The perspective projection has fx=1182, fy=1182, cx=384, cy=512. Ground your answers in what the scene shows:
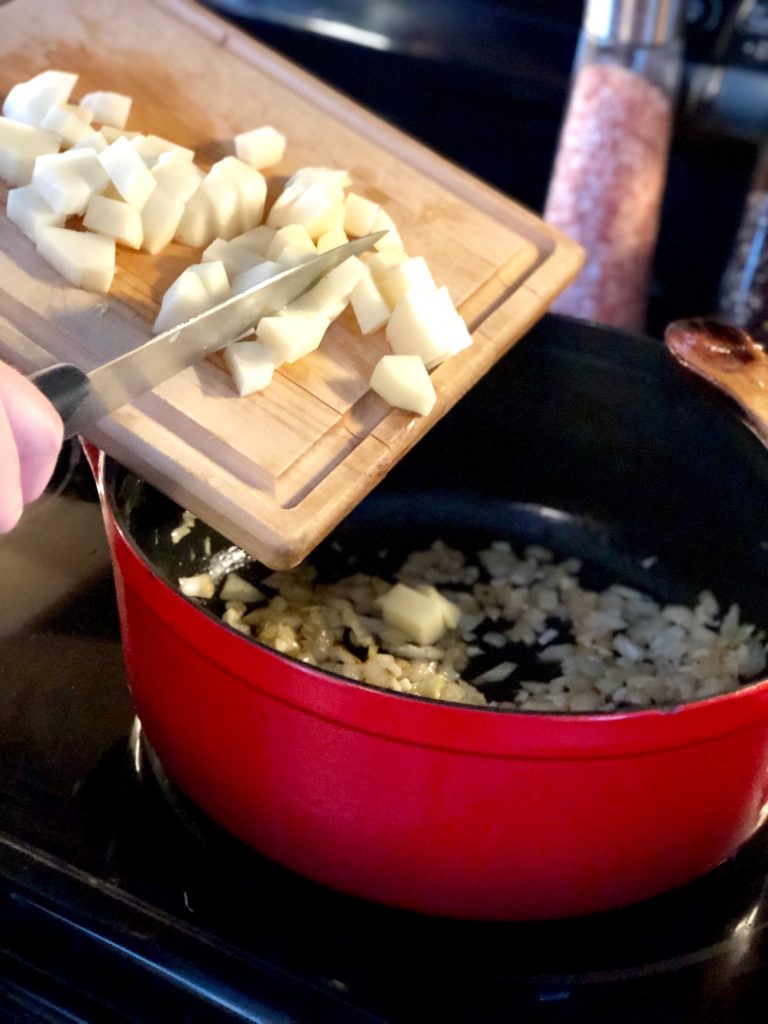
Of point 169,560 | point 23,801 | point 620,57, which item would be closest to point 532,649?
point 169,560

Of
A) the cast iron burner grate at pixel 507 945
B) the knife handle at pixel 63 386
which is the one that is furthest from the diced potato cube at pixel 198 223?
the cast iron burner grate at pixel 507 945

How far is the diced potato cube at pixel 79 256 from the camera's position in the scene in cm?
83

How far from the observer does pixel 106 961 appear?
772mm

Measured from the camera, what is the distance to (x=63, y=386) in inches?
27.8

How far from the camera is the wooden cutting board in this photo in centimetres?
79

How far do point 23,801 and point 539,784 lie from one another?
14.9 inches

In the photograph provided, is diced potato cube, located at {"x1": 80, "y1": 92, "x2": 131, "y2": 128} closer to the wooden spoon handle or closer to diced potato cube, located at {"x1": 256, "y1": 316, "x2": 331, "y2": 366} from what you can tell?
diced potato cube, located at {"x1": 256, "y1": 316, "x2": 331, "y2": 366}

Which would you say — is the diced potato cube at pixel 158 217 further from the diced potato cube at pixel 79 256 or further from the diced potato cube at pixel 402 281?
the diced potato cube at pixel 402 281

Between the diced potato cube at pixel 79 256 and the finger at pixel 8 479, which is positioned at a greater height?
the diced potato cube at pixel 79 256

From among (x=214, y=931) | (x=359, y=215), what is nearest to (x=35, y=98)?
(x=359, y=215)

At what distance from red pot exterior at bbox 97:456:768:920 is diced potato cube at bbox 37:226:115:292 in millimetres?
169

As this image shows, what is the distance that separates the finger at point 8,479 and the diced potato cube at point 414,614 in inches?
17.5

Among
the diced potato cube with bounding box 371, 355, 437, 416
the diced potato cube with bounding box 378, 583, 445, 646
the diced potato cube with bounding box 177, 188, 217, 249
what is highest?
the diced potato cube with bounding box 177, 188, 217, 249

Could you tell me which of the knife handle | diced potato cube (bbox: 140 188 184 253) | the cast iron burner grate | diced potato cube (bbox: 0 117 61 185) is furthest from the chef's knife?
the cast iron burner grate
